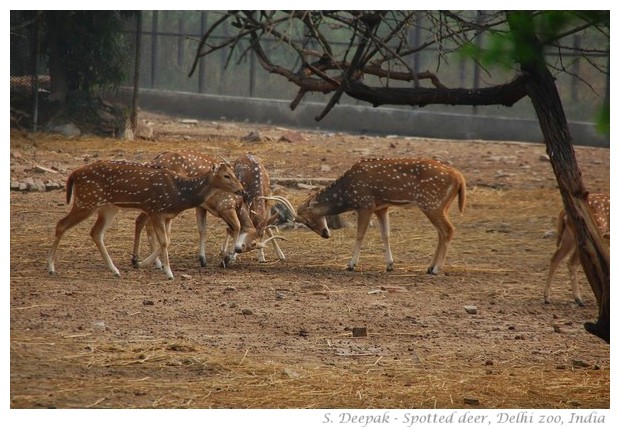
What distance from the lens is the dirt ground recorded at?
632 centimetres

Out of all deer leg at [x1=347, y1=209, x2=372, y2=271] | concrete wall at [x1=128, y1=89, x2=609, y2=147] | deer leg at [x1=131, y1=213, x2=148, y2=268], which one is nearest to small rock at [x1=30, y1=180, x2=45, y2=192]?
deer leg at [x1=131, y1=213, x2=148, y2=268]

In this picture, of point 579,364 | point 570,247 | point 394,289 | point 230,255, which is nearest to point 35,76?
point 230,255

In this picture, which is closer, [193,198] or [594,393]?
[594,393]

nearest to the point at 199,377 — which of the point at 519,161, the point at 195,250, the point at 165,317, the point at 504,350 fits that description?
the point at 165,317

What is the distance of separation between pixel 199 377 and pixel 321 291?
2.45 metres

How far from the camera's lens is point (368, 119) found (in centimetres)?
1848

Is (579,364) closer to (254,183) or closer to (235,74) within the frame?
(254,183)

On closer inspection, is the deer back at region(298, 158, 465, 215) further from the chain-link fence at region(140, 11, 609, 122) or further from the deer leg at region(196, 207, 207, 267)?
the chain-link fence at region(140, 11, 609, 122)

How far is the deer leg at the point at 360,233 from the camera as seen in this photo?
967 centimetres

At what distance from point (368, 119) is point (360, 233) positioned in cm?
884

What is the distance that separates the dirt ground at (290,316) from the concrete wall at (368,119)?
4.86 metres

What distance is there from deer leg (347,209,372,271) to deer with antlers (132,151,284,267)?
55 centimetres
